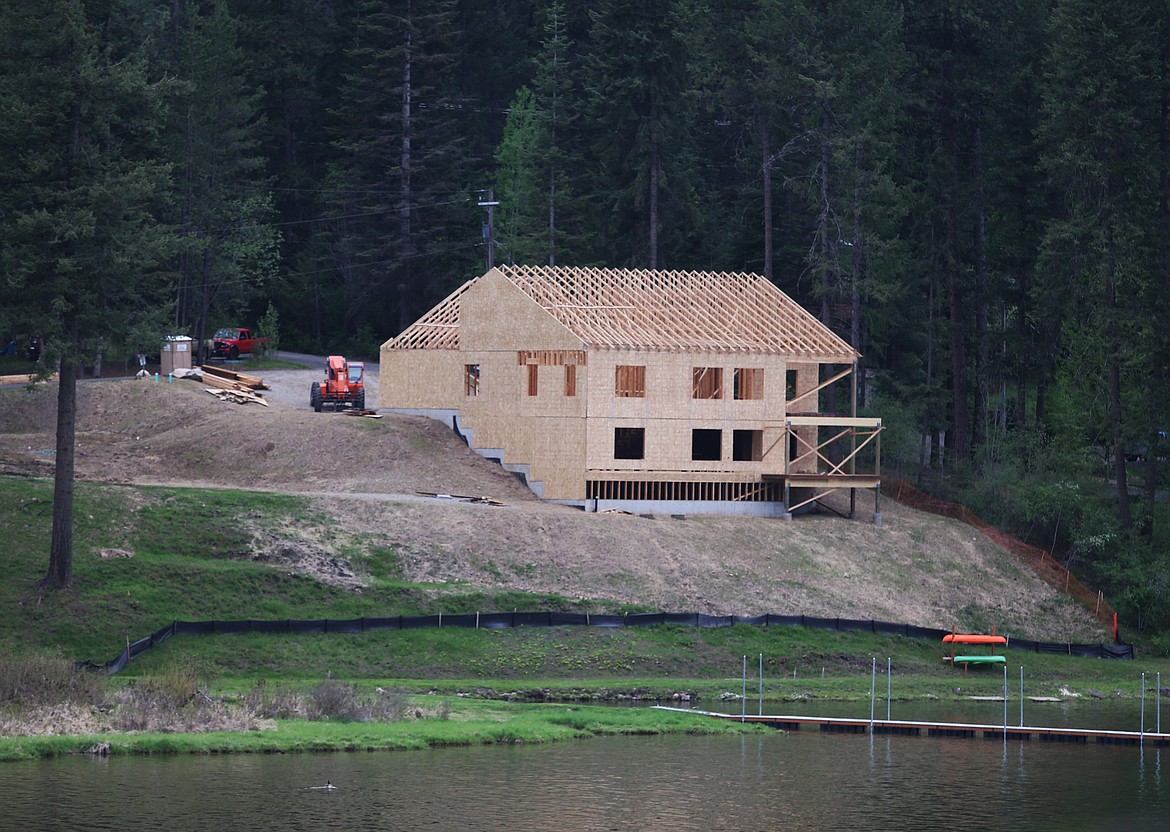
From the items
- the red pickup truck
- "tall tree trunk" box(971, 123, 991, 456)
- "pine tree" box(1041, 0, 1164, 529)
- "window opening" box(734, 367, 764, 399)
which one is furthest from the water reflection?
the red pickup truck

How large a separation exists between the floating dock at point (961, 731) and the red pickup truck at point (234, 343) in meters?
51.1

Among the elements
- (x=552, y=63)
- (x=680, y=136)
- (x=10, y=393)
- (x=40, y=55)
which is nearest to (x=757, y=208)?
(x=680, y=136)

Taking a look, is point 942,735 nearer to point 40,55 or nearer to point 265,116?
point 40,55

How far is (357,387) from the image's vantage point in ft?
225

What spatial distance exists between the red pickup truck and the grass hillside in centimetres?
2051

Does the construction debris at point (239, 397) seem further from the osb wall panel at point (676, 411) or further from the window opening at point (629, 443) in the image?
the osb wall panel at point (676, 411)

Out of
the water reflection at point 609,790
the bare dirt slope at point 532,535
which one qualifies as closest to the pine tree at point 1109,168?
the bare dirt slope at point 532,535

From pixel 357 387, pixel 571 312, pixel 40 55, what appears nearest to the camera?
pixel 40 55

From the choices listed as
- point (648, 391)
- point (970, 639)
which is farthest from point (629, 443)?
point (970, 639)

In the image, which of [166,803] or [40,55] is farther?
[40,55]

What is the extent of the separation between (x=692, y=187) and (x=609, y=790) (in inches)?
2119

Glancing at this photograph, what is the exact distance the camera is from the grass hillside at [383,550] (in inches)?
1772

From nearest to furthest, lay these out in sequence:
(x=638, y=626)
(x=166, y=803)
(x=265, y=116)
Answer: (x=166, y=803), (x=638, y=626), (x=265, y=116)

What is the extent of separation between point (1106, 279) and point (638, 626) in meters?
25.1
